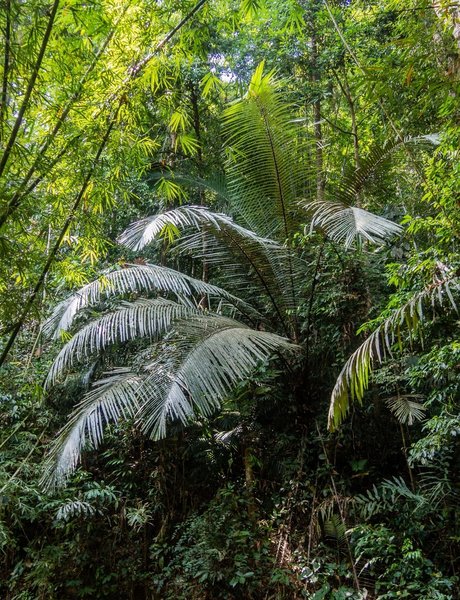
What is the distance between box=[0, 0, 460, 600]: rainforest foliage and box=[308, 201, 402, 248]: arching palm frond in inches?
0.9

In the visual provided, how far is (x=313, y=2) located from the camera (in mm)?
5785

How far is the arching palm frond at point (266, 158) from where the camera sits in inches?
161

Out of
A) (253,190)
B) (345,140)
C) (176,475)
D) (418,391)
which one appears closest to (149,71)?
(253,190)

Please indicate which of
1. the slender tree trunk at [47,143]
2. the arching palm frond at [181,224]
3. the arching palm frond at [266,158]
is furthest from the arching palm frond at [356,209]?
the slender tree trunk at [47,143]

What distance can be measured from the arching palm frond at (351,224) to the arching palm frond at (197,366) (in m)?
0.95

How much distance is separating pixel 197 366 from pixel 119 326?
874 millimetres

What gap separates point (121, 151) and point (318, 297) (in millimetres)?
2446

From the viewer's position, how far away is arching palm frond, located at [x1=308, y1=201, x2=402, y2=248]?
2871 mm

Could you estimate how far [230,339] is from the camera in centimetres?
348

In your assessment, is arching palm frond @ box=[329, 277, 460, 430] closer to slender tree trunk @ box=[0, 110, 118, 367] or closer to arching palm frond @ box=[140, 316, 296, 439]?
arching palm frond @ box=[140, 316, 296, 439]

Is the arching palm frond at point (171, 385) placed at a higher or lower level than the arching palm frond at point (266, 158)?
lower

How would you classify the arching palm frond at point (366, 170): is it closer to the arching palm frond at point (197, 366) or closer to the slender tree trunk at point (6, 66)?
the arching palm frond at point (197, 366)

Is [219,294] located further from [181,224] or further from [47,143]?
[47,143]

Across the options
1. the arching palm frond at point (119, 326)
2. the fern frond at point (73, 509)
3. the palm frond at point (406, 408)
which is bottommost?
the fern frond at point (73, 509)
